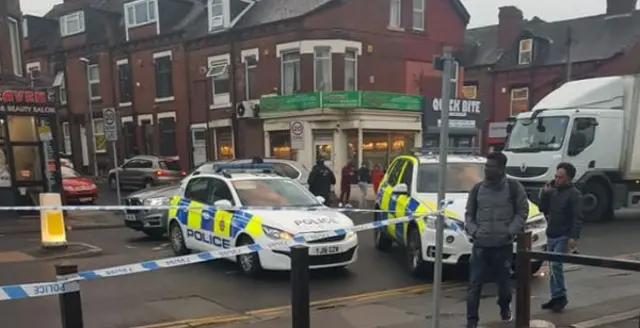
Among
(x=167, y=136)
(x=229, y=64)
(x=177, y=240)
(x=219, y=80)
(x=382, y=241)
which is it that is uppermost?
(x=229, y=64)

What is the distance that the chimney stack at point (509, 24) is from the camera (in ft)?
107

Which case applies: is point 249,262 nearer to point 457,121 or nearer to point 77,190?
point 77,190

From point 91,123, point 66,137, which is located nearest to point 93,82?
point 91,123

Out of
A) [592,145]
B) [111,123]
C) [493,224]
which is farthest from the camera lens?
[111,123]

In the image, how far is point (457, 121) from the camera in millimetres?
25234

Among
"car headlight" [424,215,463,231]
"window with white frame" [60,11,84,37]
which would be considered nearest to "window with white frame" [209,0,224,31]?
"window with white frame" [60,11,84,37]

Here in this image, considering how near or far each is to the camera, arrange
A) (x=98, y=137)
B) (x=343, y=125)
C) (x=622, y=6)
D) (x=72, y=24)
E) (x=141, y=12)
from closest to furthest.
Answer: (x=343, y=125), (x=141, y=12), (x=98, y=137), (x=72, y=24), (x=622, y=6)

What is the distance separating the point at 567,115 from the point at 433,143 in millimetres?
11395

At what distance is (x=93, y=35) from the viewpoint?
98.1ft

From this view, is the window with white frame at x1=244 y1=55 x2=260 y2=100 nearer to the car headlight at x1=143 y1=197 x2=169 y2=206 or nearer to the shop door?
the shop door

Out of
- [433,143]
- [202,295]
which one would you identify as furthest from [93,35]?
[202,295]

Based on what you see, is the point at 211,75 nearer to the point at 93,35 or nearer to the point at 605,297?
the point at 93,35

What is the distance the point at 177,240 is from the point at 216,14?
59.9 ft

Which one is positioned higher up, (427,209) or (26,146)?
(26,146)
